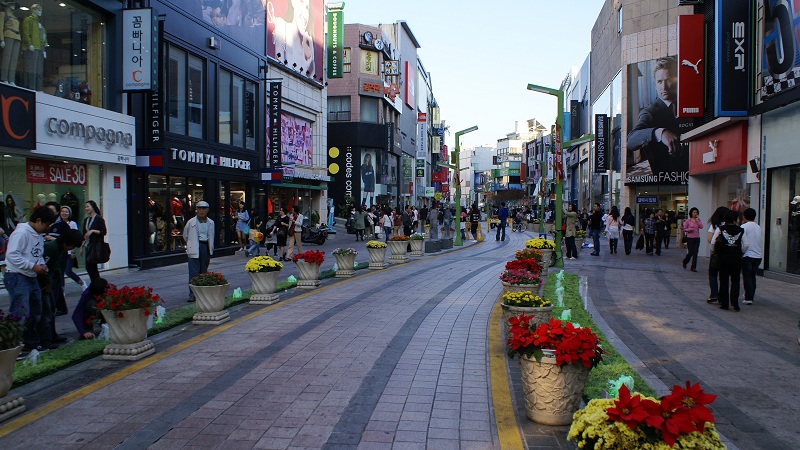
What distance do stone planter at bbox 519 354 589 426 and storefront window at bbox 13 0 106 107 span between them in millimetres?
13039

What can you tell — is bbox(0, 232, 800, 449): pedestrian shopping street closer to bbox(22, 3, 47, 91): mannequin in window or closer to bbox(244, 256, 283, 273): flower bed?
bbox(244, 256, 283, 273): flower bed

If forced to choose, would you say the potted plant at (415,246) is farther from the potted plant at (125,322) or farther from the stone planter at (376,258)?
the potted plant at (125,322)

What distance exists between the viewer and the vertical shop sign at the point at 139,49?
16250mm

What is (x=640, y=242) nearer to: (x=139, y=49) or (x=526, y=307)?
(x=526, y=307)

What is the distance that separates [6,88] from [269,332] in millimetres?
8567

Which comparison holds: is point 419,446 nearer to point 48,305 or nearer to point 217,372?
point 217,372

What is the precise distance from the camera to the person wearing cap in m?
11.0

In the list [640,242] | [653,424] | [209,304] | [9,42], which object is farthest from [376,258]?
[653,424]

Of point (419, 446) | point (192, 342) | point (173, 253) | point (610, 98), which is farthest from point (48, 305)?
point (610, 98)

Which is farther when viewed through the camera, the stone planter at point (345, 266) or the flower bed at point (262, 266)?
the stone planter at point (345, 266)

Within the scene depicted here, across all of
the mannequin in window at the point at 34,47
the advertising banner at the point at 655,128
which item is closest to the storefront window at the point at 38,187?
the mannequin in window at the point at 34,47

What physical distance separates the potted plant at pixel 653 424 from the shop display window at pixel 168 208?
16122 millimetres

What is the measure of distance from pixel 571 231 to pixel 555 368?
1669 centimetres

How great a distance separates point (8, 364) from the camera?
5125 mm
